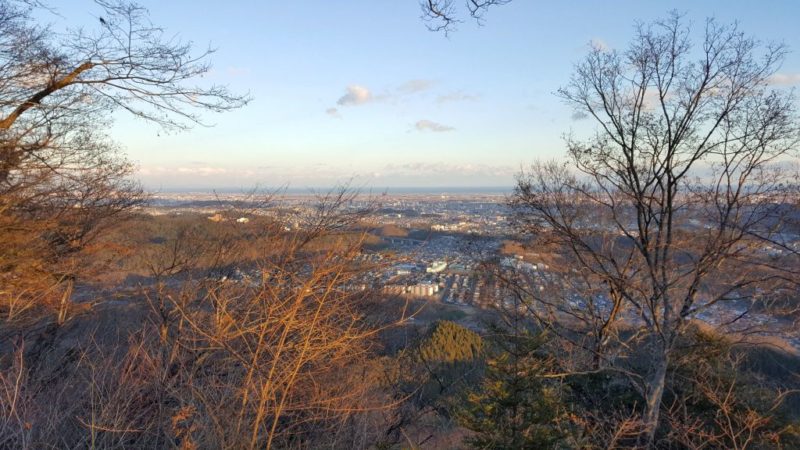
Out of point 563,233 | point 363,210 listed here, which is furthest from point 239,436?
point 563,233

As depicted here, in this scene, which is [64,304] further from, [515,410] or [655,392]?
[655,392]

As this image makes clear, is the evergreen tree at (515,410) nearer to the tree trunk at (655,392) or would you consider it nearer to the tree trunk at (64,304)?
the tree trunk at (655,392)

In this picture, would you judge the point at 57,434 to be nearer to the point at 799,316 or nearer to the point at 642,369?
the point at 799,316

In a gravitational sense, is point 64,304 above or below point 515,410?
above

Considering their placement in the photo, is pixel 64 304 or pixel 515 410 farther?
pixel 64 304

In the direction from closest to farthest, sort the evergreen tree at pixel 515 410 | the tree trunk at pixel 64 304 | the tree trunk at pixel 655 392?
the evergreen tree at pixel 515 410 → the tree trunk at pixel 64 304 → the tree trunk at pixel 655 392

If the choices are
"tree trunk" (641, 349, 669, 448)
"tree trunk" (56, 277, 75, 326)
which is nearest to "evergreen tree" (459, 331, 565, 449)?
"tree trunk" (641, 349, 669, 448)

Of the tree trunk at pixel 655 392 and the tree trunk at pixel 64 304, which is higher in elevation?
the tree trunk at pixel 64 304

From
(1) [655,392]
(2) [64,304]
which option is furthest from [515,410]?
(2) [64,304]

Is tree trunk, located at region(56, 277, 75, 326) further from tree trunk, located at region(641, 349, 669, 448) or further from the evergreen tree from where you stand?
tree trunk, located at region(641, 349, 669, 448)

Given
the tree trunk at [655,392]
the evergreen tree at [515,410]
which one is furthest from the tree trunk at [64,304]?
the tree trunk at [655,392]

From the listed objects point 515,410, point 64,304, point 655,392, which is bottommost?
point 655,392
